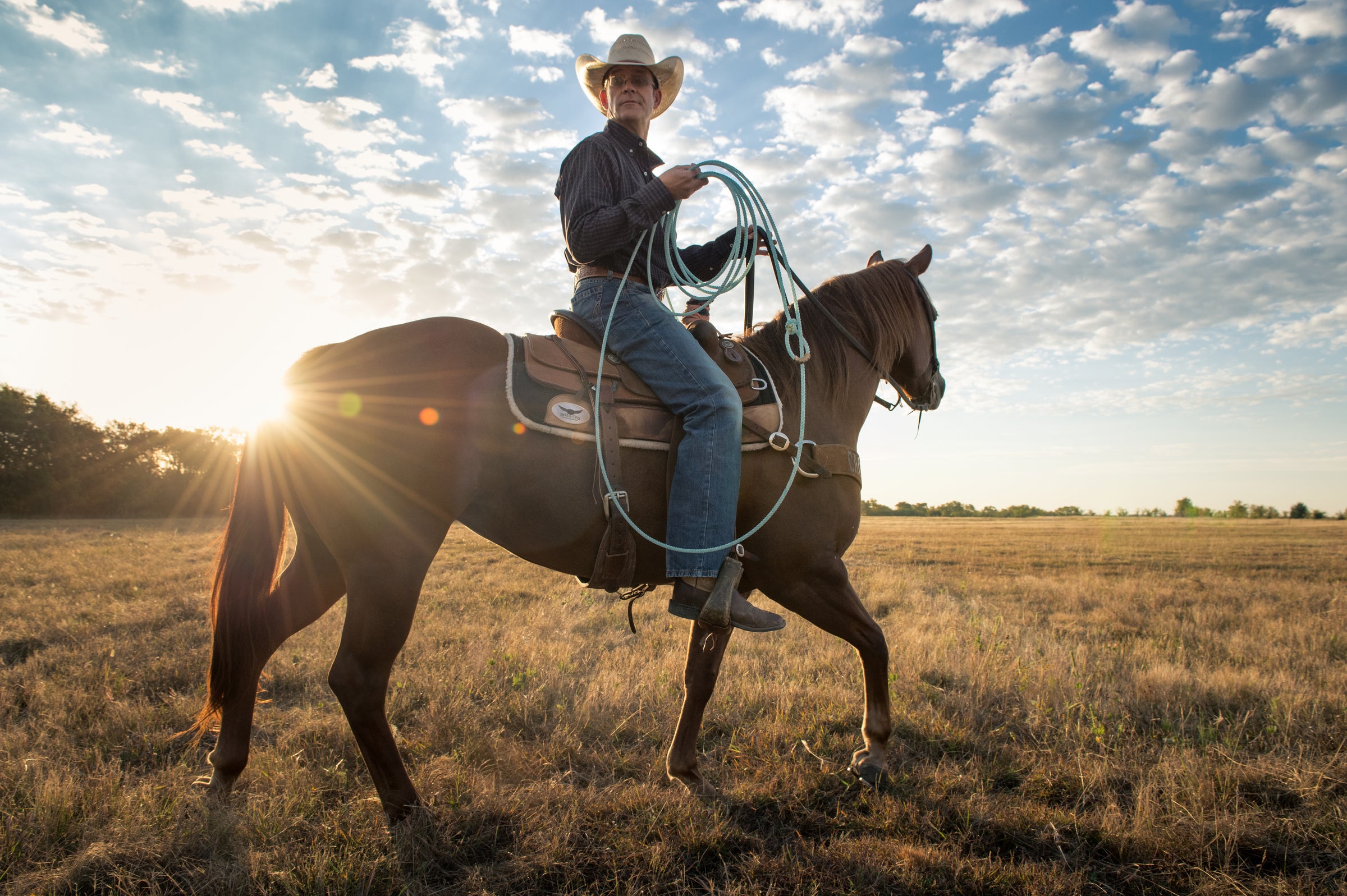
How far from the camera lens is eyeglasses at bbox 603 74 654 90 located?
11.3 ft

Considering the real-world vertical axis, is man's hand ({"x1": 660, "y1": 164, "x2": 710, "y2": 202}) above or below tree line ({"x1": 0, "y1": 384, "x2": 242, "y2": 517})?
above

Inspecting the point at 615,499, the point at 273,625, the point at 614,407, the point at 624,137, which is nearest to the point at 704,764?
the point at 615,499

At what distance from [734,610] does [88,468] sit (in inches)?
2097

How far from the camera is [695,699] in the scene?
3520mm

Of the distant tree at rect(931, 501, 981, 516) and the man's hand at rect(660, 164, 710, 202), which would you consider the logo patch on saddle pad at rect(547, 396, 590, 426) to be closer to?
the man's hand at rect(660, 164, 710, 202)

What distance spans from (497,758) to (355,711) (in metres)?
1.00

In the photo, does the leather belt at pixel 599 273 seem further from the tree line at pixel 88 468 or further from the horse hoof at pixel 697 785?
the tree line at pixel 88 468

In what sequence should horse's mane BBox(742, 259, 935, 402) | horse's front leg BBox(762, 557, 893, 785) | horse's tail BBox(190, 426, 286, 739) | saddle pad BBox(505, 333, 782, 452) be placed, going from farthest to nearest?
horse's mane BBox(742, 259, 935, 402)
horse's front leg BBox(762, 557, 893, 785)
horse's tail BBox(190, 426, 286, 739)
saddle pad BBox(505, 333, 782, 452)

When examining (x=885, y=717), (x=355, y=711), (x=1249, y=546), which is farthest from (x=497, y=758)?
(x=1249, y=546)

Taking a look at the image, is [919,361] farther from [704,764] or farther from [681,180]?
[704,764]

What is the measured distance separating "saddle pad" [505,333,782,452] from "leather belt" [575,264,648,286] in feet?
1.56

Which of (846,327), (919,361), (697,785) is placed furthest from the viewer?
(919,361)

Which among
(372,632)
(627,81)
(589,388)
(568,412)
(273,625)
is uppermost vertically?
(627,81)

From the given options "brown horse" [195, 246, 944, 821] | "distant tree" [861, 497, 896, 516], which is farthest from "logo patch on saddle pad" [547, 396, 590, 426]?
"distant tree" [861, 497, 896, 516]
